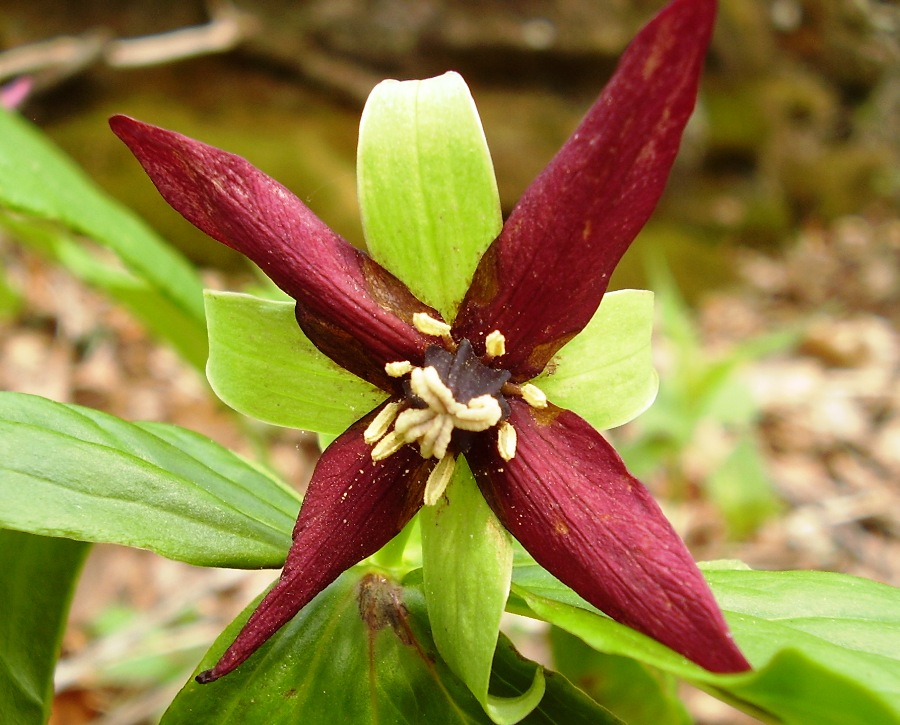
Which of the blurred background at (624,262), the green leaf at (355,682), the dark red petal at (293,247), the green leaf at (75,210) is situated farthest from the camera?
the blurred background at (624,262)

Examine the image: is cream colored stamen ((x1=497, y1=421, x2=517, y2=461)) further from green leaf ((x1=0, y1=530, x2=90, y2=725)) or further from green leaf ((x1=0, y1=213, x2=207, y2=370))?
green leaf ((x1=0, y1=213, x2=207, y2=370))

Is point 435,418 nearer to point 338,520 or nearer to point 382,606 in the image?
point 338,520

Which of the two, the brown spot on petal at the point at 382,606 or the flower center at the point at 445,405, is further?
the brown spot on petal at the point at 382,606

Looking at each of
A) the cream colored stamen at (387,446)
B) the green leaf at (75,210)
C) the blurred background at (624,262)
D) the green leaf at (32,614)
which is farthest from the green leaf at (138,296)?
the cream colored stamen at (387,446)

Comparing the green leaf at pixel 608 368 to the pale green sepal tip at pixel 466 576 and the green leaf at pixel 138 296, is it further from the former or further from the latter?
the green leaf at pixel 138 296

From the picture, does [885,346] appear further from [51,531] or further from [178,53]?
[51,531]

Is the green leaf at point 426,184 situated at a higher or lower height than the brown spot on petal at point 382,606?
higher

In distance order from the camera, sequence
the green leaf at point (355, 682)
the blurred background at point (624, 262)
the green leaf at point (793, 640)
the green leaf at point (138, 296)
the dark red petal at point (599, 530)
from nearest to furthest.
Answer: the green leaf at point (793, 640), the dark red petal at point (599, 530), the green leaf at point (355, 682), the green leaf at point (138, 296), the blurred background at point (624, 262)
